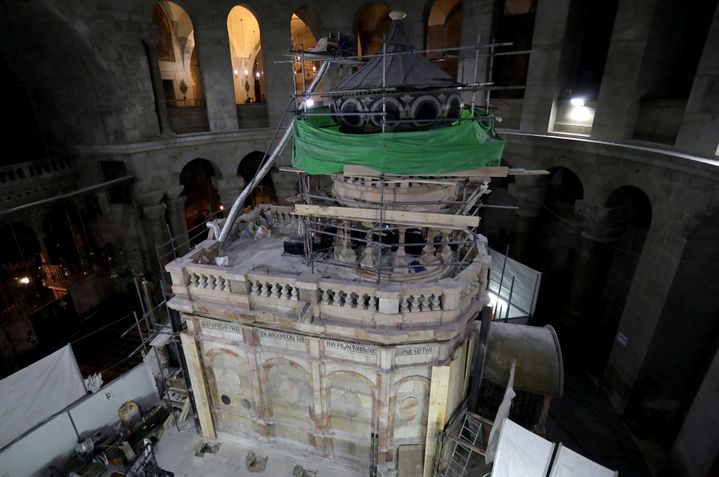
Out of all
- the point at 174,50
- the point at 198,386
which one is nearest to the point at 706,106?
the point at 198,386

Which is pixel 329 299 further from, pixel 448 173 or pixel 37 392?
pixel 37 392

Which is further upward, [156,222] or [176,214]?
[176,214]

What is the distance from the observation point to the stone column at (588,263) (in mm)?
18219

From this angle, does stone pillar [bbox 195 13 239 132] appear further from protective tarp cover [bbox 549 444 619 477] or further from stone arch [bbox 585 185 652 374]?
protective tarp cover [bbox 549 444 619 477]

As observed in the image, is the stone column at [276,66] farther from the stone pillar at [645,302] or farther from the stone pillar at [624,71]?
the stone pillar at [645,302]

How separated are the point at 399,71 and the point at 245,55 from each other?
91.4ft

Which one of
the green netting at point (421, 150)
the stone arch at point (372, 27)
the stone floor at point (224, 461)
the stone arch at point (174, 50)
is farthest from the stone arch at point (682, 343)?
the stone arch at point (174, 50)

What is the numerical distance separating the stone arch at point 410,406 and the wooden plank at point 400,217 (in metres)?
4.22

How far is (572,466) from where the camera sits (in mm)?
8234

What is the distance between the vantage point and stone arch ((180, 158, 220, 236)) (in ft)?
100

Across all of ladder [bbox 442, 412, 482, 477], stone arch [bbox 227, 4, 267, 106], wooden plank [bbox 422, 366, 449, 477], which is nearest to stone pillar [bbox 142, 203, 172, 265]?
stone arch [bbox 227, 4, 267, 106]

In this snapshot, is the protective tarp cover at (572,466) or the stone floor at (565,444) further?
the stone floor at (565,444)

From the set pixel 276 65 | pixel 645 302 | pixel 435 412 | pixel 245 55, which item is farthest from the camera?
pixel 245 55

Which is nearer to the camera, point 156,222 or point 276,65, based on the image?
point 156,222
